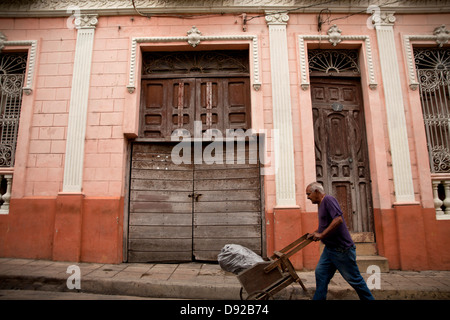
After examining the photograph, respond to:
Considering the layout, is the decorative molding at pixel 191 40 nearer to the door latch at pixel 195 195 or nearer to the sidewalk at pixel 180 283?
the door latch at pixel 195 195

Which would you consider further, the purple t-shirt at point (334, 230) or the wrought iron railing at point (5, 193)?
the wrought iron railing at point (5, 193)

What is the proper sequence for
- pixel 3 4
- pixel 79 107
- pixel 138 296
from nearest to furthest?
pixel 138 296
pixel 79 107
pixel 3 4

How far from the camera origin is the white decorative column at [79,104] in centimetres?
537

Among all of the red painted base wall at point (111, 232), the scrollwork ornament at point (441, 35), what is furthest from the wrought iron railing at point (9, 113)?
the scrollwork ornament at point (441, 35)

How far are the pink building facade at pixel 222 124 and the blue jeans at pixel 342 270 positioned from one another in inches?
66.5

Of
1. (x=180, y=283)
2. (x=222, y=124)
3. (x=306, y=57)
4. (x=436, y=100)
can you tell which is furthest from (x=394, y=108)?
(x=180, y=283)

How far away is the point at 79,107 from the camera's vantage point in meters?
5.58

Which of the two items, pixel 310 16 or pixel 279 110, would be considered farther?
pixel 310 16

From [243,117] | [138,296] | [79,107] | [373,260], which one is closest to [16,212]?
[79,107]

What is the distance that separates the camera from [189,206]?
5.58 metres

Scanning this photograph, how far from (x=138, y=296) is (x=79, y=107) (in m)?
3.80

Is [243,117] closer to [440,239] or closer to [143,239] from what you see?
[143,239]

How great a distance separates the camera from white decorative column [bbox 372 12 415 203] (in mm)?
5200

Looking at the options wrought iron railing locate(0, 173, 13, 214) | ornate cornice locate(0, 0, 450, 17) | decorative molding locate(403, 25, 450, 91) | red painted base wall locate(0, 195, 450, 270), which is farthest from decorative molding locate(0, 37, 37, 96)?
decorative molding locate(403, 25, 450, 91)
